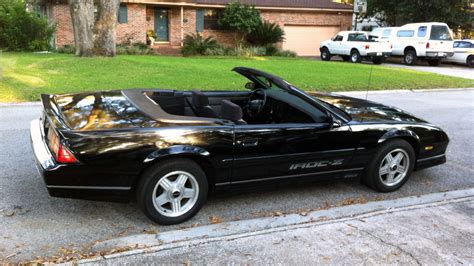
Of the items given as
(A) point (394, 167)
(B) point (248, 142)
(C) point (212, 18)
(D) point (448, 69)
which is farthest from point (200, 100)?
(C) point (212, 18)

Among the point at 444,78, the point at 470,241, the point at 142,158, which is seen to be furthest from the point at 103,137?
the point at 444,78

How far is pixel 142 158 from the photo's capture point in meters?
3.61

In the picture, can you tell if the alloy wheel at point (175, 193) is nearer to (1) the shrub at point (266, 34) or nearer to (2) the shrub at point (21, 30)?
(2) the shrub at point (21, 30)

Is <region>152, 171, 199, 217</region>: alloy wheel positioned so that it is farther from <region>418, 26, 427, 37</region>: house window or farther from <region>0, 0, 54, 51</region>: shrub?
<region>418, 26, 427, 37</region>: house window

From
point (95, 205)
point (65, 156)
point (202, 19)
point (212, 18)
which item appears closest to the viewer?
point (65, 156)

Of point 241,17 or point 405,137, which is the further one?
point 241,17

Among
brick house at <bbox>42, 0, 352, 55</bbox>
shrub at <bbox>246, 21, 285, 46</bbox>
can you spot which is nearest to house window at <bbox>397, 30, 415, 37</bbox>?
brick house at <bbox>42, 0, 352, 55</bbox>

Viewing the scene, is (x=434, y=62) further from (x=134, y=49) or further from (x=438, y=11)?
(x=134, y=49)

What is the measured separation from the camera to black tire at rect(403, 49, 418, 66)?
24.1 meters

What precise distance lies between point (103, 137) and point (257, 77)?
2008 mm

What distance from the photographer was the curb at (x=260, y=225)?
3.50 m

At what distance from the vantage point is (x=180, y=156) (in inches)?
148

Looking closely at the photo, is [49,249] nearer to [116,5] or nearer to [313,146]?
[313,146]

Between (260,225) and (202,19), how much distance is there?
77.4 feet
